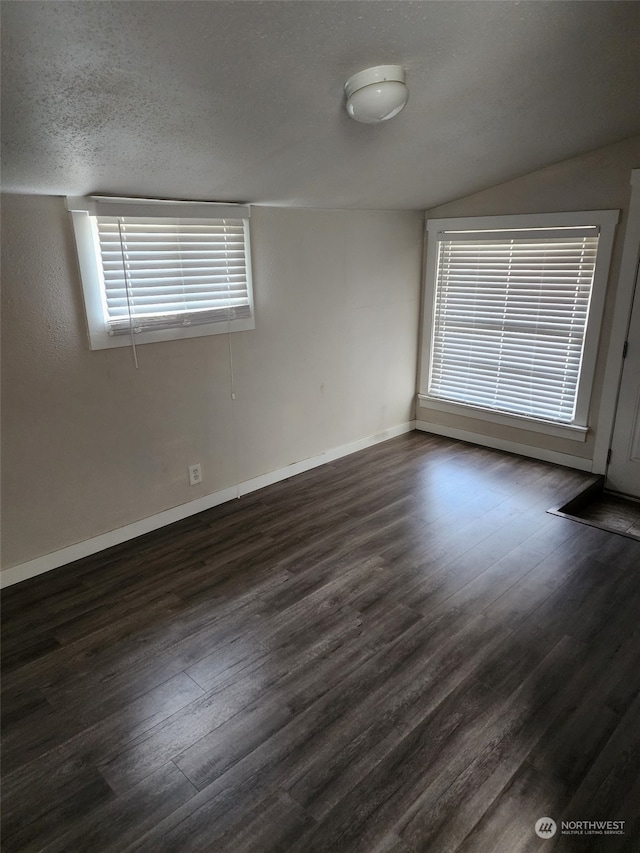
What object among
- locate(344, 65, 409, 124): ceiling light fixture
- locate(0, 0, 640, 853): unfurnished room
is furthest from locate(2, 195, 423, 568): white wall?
locate(344, 65, 409, 124): ceiling light fixture

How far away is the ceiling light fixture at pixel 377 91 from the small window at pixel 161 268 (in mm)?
1274

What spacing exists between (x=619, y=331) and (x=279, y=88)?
9.05 ft

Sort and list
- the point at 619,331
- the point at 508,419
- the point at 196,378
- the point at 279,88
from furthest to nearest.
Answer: the point at 508,419 < the point at 619,331 < the point at 196,378 < the point at 279,88

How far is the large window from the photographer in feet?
12.3

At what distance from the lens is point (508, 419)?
14.4ft

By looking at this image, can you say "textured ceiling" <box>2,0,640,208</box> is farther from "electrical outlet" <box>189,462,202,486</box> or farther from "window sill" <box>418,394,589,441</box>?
"window sill" <box>418,394,589,441</box>

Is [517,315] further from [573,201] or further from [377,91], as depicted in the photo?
[377,91]

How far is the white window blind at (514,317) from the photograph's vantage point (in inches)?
150

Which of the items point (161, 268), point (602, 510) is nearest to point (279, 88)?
point (161, 268)

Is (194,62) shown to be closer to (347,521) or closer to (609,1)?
(609,1)

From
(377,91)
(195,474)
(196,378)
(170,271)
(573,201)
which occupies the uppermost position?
(377,91)

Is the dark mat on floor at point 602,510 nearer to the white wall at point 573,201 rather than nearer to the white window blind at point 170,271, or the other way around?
the white wall at point 573,201

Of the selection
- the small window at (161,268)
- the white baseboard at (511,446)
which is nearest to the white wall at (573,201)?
the white baseboard at (511,446)

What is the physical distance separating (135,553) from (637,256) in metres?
3.61
